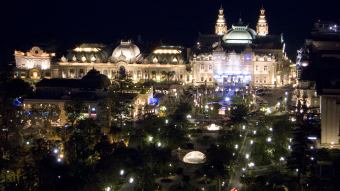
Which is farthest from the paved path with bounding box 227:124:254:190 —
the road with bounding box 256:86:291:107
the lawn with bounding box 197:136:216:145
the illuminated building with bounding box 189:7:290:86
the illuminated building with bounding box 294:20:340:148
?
the illuminated building with bounding box 189:7:290:86

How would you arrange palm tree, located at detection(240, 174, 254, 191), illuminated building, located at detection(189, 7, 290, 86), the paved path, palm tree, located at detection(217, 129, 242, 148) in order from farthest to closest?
1. illuminated building, located at detection(189, 7, 290, 86)
2. palm tree, located at detection(217, 129, 242, 148)
3. the paved path
4. palm tree, located at detection(240, 174, 254, 191)

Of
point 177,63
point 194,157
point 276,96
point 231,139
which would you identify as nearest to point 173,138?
point 194,157

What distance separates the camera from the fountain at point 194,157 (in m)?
36.5

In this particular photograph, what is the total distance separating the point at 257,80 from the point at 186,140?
38557mm

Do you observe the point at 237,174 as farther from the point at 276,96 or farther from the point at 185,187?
the point at 276,96

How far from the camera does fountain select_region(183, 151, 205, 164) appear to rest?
36.5 m

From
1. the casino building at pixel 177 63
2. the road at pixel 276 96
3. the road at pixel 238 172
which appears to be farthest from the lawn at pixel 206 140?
the casino building at pixel 177 63

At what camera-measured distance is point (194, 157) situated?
3719cm

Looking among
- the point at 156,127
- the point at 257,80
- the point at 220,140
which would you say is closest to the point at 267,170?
the point at 220,140

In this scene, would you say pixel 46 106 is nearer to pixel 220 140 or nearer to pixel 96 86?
pixel 96 86

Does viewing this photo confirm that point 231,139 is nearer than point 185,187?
No

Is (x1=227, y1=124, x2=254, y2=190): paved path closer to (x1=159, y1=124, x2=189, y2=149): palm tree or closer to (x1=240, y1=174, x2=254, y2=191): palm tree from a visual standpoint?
(x1=240, y1=174, x2=254, y2=191): palm tree

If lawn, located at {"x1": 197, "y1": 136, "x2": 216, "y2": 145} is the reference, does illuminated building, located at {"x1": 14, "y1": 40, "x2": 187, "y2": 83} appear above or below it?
above

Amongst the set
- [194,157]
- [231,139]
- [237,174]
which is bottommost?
[237,174]
